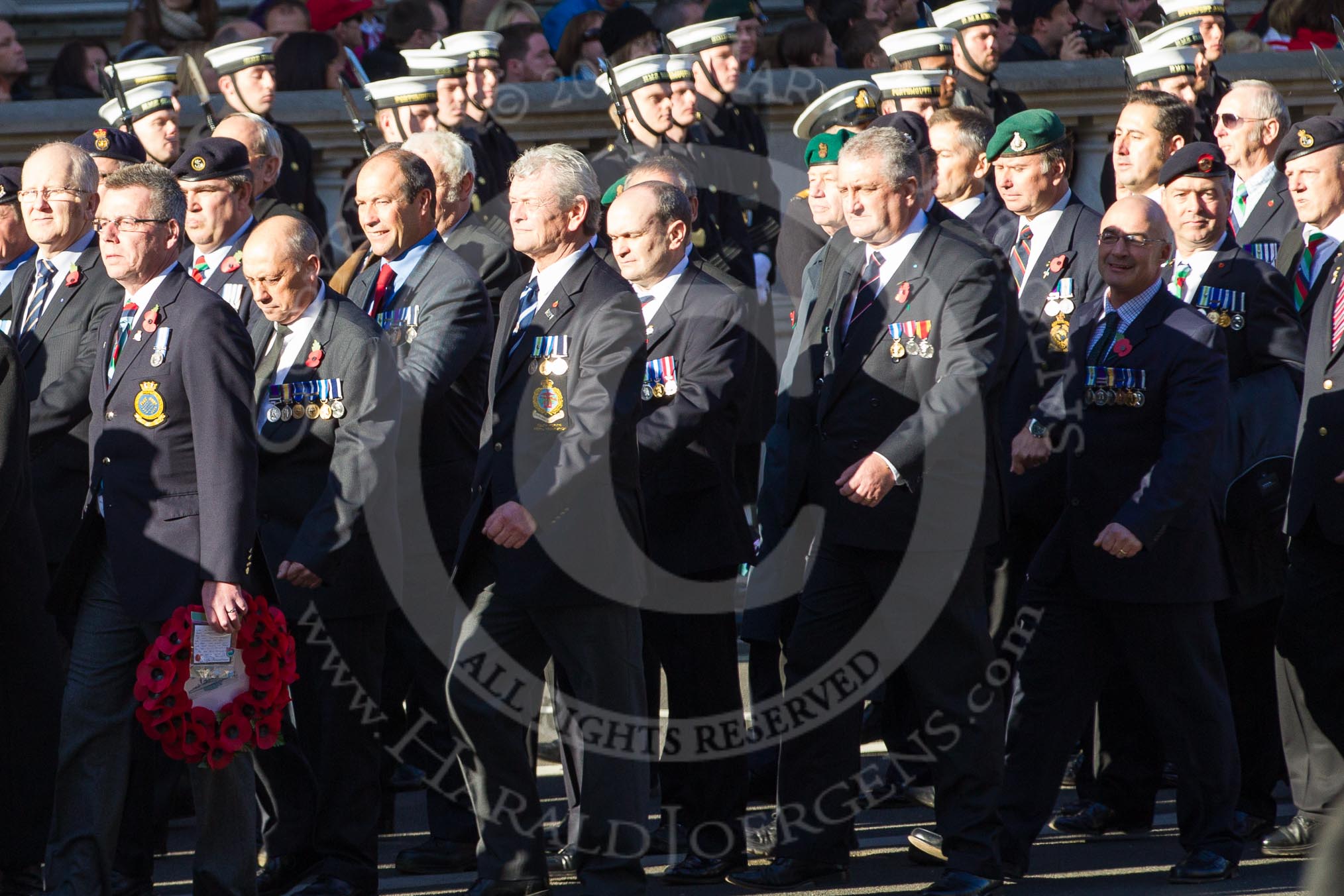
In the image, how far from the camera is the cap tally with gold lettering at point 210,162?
22.7 feet

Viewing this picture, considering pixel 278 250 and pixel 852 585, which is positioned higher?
pixel 278 250

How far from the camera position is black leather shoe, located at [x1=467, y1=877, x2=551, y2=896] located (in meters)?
5.74

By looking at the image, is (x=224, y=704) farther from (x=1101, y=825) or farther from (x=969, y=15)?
(x=969, y=15)

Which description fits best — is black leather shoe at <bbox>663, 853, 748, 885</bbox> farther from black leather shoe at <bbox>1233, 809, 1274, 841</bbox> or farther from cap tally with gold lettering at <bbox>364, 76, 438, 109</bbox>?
cap tally with gold lettering at <bbox>364, 76, 438, 109</bbox>

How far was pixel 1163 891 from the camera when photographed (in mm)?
5887

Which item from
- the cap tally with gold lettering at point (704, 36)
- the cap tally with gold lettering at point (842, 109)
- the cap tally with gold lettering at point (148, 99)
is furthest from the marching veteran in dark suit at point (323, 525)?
the cap tally with gold lettering at point (704, 36)

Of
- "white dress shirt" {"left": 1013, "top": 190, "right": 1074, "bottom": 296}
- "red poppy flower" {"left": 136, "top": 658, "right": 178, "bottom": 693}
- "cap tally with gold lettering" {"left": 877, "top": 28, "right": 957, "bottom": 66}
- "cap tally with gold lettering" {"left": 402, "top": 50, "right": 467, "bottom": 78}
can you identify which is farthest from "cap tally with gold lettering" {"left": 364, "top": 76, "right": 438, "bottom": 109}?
"red poppy flower" {"left": 136, "top": 658, "right": 178, "bottom": 693}

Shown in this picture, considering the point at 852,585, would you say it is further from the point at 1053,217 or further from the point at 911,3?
the point at 911,3

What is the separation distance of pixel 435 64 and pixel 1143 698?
432 centimetres

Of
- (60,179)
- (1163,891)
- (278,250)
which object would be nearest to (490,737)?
(278,250)

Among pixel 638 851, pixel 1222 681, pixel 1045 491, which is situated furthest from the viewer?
pixel 1045 491

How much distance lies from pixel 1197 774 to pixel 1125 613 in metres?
0.50

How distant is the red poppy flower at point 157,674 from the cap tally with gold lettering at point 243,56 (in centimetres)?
409

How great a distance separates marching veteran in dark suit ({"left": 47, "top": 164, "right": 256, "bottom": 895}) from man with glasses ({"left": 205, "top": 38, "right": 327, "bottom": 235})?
314cm
